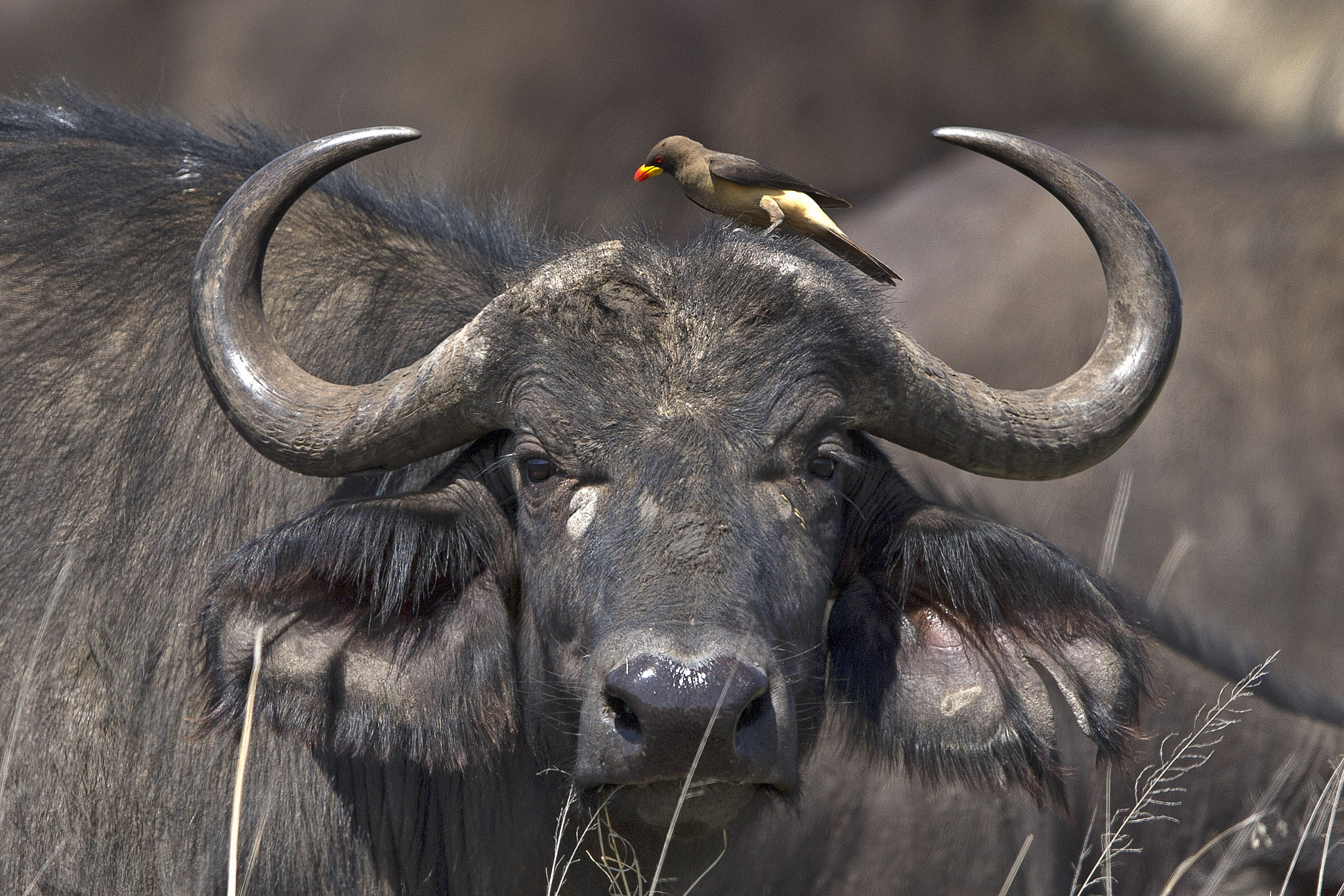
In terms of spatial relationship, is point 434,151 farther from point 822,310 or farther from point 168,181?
point 822,310

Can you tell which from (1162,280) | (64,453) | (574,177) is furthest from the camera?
(574,177)

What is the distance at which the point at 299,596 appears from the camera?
130 inches

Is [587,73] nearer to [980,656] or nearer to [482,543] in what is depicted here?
[482,543]

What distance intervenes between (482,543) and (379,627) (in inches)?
12.8

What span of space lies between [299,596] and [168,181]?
1.50 meters

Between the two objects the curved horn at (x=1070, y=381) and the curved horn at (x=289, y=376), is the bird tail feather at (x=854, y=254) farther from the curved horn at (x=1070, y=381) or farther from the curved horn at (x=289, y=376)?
the curved horn at (x=289, y=376)

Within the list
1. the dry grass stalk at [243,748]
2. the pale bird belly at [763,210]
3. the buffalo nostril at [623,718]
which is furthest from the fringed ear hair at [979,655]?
the dry grass stalk at [243,748]

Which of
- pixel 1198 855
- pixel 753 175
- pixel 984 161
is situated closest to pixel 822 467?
pixel 753 175

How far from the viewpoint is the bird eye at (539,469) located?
3239 mm

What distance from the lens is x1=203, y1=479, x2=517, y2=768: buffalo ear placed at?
127 inches

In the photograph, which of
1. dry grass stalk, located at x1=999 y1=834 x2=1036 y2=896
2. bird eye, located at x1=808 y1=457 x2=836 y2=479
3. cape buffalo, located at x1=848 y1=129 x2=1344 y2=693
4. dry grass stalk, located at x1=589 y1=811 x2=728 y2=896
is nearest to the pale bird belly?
A: bird eye, located at x1=808 y1=457 x2=836 y2=479

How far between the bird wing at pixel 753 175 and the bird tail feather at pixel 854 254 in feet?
0.27

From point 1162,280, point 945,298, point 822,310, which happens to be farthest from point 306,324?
point 945,298

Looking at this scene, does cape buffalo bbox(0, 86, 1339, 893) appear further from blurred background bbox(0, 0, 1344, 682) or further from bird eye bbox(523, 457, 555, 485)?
blurred background bbox(0, 0, 1344, 682)
